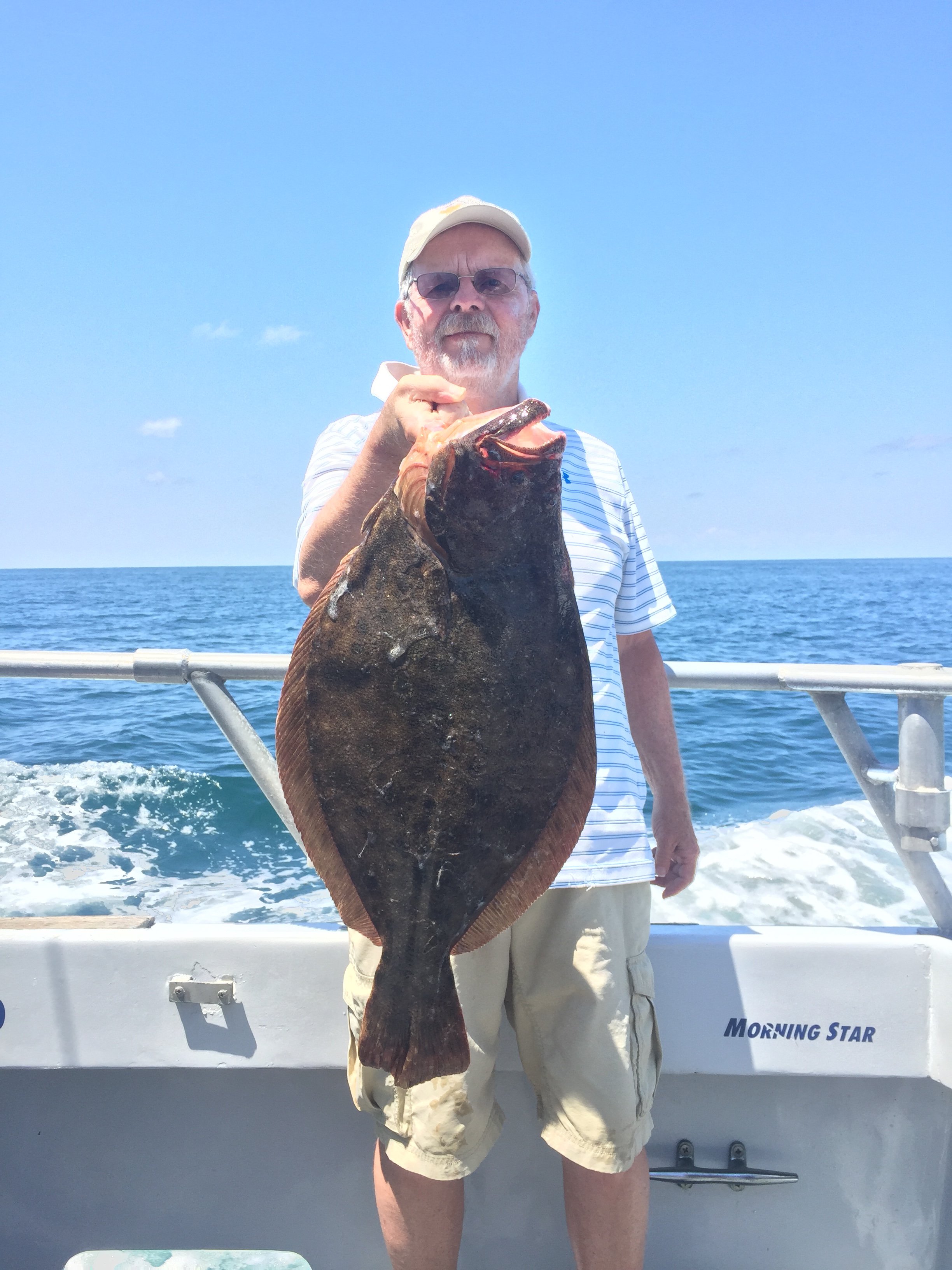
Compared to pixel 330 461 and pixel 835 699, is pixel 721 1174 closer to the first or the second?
pixel 835 699

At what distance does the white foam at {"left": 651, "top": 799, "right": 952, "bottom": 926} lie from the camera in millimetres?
5285

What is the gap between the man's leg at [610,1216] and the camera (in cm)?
191

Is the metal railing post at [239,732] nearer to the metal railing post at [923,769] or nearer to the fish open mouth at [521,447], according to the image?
the fish open mouth at [521,447]

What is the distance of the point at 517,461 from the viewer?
127 centimetres

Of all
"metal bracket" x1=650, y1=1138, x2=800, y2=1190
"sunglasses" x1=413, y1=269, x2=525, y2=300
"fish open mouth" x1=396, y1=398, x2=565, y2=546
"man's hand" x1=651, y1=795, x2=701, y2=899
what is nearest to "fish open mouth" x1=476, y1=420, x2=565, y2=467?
"fish open mouth" x1=396, y1=398, x2=565, y2=546

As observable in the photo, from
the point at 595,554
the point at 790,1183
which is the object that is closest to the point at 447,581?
the point at 595,554

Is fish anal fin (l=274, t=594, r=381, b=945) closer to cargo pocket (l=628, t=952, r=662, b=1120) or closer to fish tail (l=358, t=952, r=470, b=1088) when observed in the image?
fish tail (l=358, t=952, r=470, b=1088)

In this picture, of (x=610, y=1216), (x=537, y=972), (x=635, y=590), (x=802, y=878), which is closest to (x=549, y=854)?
(x=537, y=972)

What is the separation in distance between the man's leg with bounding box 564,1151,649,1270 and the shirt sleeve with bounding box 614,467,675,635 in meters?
1.27

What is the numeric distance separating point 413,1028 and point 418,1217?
0.84 m

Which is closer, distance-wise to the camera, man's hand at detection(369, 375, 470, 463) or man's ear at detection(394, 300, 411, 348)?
man's hand at detection(369, 375, 470, 463)

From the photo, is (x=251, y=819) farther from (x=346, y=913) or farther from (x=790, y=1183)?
(x=346, y=913)

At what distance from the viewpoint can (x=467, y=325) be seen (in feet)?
6.33

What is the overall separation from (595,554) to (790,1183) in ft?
6.62
